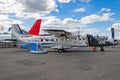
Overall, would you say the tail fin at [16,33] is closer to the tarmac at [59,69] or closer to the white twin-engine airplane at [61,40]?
the white twin-engine airplane at [61,40]

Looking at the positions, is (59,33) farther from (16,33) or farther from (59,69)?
(59,69)

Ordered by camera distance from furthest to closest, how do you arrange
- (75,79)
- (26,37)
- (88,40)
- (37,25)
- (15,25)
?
(37,25)
(15,25)
(26,37)
(88,40)
(75,79)

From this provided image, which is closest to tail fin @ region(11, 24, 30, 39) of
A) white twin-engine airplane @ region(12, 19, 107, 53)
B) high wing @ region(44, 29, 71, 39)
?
white twin-engine airplane @ region(12, 19, 107, 53)

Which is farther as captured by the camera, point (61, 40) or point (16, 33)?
point (16, 33)

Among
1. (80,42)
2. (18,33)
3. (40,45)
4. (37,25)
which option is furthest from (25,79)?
(37,25)

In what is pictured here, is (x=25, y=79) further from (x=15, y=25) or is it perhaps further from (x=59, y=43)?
(x=15, y=25)

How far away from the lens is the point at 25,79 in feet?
23.5

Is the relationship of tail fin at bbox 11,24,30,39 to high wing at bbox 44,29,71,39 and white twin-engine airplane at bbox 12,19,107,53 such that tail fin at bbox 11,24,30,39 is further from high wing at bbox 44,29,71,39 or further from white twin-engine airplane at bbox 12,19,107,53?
high wing at bbox 44,29,71,39

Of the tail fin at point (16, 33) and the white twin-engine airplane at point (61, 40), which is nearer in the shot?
the white twin-engine airplane at point (61, 40)

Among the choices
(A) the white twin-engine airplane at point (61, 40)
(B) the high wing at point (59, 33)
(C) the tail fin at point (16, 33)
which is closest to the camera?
(B) the high wing at point (59, 33)

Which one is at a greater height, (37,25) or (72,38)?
(37,25)

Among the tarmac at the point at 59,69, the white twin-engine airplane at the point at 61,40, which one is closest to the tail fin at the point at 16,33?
the white twin-engine airplane at the point at 61,40

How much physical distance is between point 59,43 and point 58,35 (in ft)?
4.12

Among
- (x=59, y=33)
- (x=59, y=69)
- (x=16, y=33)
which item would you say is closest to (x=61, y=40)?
(x=59, y=33)
